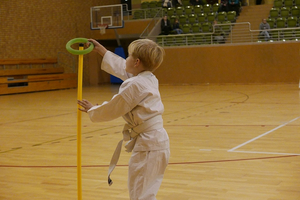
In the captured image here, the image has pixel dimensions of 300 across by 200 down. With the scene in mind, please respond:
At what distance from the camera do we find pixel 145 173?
2.63 metres

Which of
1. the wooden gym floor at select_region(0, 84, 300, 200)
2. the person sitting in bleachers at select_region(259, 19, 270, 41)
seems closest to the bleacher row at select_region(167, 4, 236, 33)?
the person sitting in bleachers at select_region(259, 19, 270, 41)

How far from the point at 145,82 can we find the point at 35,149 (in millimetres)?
4252

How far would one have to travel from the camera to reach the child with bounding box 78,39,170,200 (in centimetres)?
259

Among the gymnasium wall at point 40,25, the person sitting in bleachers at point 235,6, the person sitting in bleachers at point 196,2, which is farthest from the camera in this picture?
the person sitting in bleachers at point 196,2

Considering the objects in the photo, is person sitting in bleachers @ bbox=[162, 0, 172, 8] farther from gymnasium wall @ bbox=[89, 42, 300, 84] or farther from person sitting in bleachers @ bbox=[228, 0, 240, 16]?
person sitting in bleachers @ bbox=[228, 0, 240, 16]

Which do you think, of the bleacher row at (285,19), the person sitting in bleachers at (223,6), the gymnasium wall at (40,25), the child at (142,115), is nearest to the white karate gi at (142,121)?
the child at (142,115)

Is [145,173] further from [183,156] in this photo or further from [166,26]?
[166,26]

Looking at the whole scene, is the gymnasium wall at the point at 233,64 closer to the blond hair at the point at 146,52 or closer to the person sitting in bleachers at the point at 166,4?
the person sitting in bleachers at the point at 166,4

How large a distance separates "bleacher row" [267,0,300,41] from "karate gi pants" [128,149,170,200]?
54.6 feet

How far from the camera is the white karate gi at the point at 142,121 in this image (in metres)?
2.59

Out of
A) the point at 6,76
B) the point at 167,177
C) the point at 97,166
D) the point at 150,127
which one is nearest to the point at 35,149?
the point at 97,166

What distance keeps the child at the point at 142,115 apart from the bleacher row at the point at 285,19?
16567 mm

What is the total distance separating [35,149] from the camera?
645 cm

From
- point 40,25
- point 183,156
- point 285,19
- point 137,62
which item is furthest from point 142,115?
point 40,25
